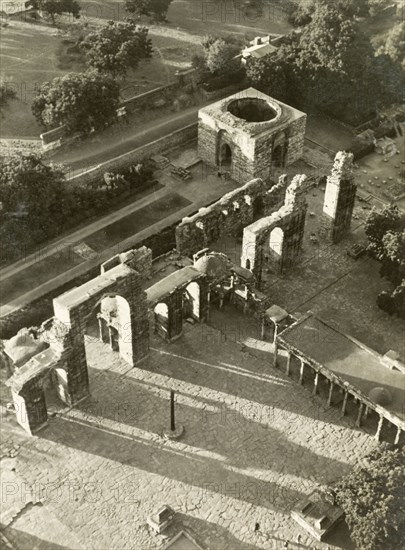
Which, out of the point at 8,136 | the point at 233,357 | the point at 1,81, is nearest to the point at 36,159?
the point at 8,136

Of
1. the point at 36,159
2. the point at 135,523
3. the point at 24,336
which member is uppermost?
the point at 36,159

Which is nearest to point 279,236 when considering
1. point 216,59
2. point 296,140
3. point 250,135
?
point 250,135

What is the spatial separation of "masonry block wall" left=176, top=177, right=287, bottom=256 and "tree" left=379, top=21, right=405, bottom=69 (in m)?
30.5

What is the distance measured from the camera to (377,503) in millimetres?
43125

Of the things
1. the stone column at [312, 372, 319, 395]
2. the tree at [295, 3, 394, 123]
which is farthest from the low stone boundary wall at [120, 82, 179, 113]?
the stone column at [312, 372, 319, 395]

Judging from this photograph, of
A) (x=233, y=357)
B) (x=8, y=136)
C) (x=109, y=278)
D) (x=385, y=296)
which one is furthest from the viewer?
(x=8, y=136)

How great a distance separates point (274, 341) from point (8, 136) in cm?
4036

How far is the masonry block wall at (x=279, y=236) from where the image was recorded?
61.1 metres

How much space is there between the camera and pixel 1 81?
82.8 meters

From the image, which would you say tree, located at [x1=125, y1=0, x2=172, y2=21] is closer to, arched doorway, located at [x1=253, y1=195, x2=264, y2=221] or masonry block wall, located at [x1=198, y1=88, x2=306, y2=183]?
masonry block wall, located at [x1=198, y1=88, x2=306, y2=183]

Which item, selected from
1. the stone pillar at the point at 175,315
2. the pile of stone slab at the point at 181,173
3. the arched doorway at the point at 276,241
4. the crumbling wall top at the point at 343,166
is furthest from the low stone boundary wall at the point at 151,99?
the stone pillar at the point at 175,315

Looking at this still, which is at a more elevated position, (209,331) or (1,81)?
(1,81)

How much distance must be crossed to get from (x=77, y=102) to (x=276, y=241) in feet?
88.9

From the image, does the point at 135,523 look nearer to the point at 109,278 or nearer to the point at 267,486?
the point at 267,486
